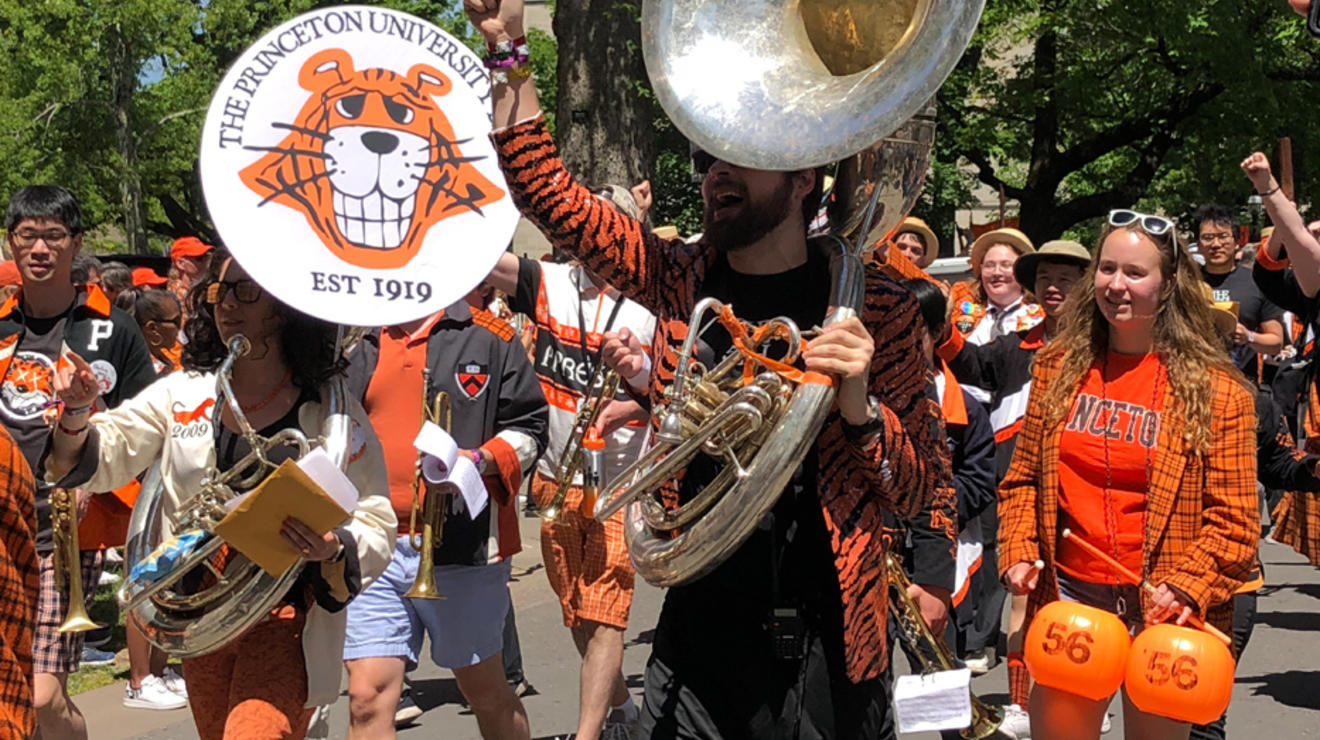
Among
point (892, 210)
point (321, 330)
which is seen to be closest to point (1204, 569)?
point (892, 210)

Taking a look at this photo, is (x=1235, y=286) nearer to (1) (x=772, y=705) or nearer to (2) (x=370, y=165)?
(2) (x=370, y=165)

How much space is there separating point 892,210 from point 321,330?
5.18 feet

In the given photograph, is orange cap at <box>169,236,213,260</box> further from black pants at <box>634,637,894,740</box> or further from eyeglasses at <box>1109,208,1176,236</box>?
black pants at <box>634,637,894,740</box>

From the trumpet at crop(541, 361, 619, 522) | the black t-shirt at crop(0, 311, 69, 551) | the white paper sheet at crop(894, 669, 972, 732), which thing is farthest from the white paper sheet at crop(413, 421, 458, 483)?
the white paper sheet at crop(894, 669, 972, 732)

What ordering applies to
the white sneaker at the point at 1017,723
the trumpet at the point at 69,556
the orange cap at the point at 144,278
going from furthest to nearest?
the orange cap at the point at 144,278 → the white sneaker at the point at 1017,723 → the trumpet at the point at 69,556

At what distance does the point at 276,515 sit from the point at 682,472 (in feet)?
3.28

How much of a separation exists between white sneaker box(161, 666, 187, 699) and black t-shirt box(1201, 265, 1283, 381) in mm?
5983

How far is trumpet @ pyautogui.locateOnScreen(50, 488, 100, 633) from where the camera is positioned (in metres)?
5.27

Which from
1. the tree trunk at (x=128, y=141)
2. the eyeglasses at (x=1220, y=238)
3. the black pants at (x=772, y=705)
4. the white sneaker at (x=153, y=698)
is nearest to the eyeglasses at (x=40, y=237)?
the white sneaker at (x=153, y=698)

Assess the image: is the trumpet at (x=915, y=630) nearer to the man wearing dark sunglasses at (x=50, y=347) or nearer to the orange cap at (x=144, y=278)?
the man wearing dark sunglasses at (x=50, y=347)

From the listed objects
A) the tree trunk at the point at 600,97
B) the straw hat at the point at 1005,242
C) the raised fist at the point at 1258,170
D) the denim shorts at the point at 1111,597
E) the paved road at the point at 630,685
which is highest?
the tree trunk at the point at 600,97

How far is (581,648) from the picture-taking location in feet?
19.3

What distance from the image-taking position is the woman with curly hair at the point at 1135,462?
4.30 metres

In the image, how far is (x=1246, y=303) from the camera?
31.0 feet
